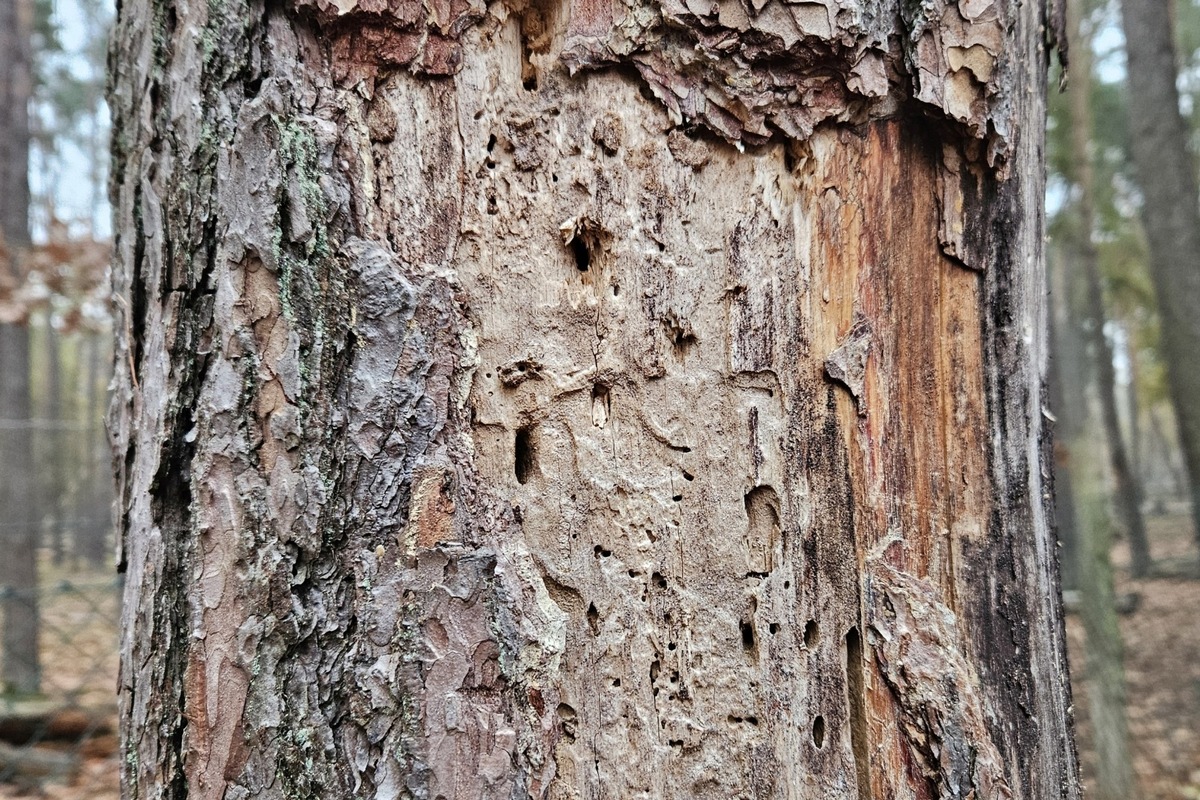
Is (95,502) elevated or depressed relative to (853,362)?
depressed

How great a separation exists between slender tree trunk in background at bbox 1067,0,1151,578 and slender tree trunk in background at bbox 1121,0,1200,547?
0.42 metres

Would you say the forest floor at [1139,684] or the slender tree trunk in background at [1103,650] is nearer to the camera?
the forest floor at [1139,684]

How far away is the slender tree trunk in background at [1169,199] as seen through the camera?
5902mm

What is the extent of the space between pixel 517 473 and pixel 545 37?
2.10 ft

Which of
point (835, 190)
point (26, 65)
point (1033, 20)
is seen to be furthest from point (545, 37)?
point (26, 65)

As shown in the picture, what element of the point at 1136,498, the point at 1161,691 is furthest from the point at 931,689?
the point at 1136,498

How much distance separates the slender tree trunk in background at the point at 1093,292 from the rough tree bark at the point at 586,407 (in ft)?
8.21

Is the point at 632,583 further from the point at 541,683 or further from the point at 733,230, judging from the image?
the point at 733,230

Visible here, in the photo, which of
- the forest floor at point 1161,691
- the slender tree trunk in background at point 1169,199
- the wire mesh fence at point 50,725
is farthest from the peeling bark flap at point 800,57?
the slender tree trunk in background at point 1169,199

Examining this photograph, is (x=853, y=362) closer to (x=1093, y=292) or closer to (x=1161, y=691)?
(x=1161, y=691)

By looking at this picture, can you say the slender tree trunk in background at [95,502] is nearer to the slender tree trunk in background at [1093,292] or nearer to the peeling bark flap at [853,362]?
the peeling bark flap at [853,362]

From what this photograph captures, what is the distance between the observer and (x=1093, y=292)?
11961 mm

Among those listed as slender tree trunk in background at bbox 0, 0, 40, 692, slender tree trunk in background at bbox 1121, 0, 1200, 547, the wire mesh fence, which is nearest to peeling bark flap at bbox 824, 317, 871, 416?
the wire mesh fence

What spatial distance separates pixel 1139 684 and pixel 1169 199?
399cm
